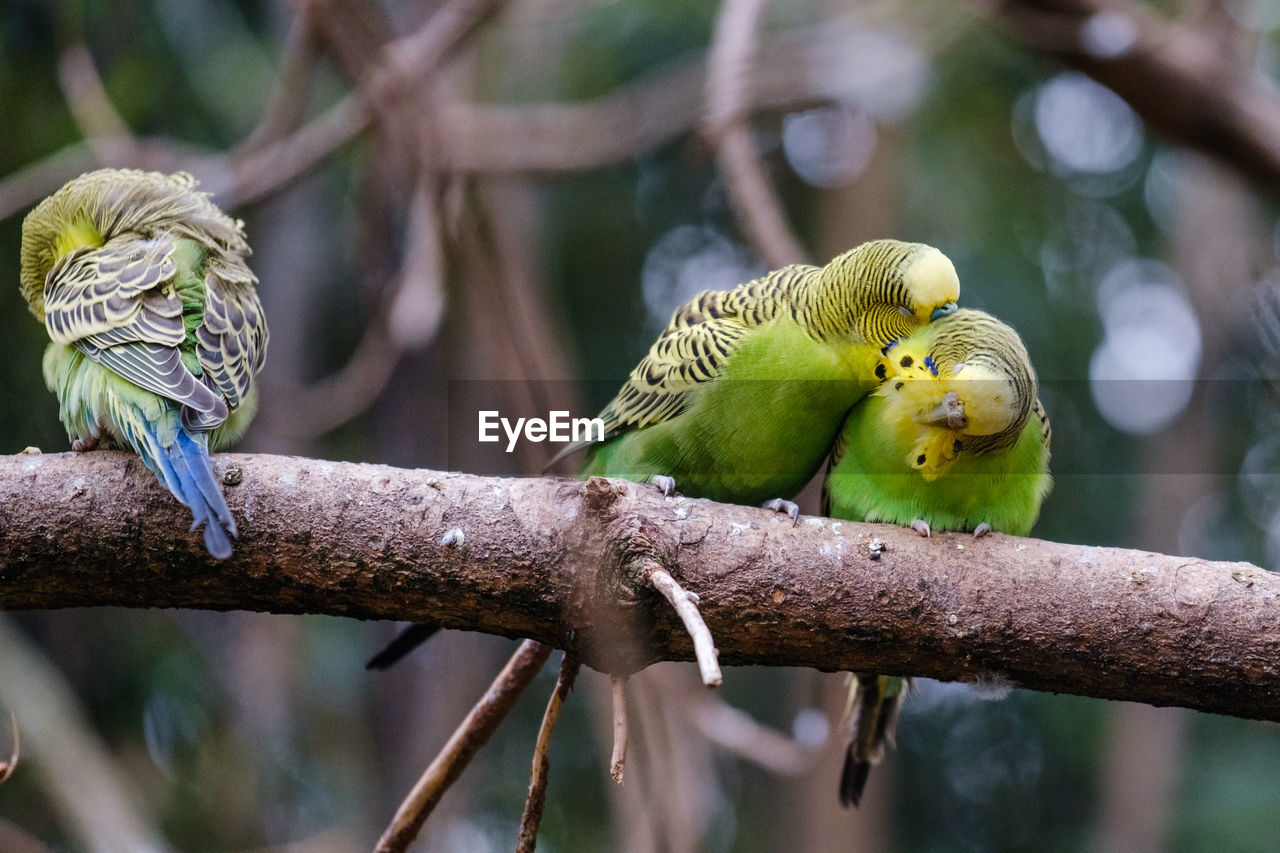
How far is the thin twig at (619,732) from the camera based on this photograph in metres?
1.99

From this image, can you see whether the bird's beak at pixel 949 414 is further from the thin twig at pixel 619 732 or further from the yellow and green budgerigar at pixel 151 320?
the yellow and green budgerigar at pixel 151 320

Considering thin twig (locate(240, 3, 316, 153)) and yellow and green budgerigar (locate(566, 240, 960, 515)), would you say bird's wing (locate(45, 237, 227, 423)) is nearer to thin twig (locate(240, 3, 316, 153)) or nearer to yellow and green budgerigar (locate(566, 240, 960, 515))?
yellow and green budgerigar (locate(566, 240, 960, 515))

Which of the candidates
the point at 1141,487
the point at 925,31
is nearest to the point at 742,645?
the point at 925,31

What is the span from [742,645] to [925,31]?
6.15 metres

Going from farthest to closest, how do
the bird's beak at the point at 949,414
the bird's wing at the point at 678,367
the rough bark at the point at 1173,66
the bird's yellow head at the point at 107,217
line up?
1. the rough bark at the point at 1173,66
2. the bird's wing at the point at 678,367
3. the bird's yellow head at the point at 107,217
4. the bird's beak at the point at 949,414

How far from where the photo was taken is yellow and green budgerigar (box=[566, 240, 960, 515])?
3.47m

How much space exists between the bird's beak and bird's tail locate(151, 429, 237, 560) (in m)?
1.84

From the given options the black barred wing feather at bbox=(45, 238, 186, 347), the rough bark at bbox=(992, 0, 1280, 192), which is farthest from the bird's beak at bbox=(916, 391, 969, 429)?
the rough bark at bbox=(992, 0, 1280, 192)

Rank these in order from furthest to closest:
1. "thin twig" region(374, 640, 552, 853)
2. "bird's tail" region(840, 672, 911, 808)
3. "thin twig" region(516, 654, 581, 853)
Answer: "bird's tail" region(840, 672, 911, 808) < "thin twig" region(374, 640, 552, 853) < "thin twig" region(516, 654, 581, 853)

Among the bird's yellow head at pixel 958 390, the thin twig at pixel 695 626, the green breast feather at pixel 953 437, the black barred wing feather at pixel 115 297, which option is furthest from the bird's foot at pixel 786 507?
the black barred wing feather at pixel 115 297

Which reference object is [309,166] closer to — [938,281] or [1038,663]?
[938,281]

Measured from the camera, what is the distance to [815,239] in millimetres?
8703

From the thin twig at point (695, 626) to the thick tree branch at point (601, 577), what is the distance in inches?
17.8

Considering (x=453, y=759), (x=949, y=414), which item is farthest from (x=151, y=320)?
(x=949, y=414)
